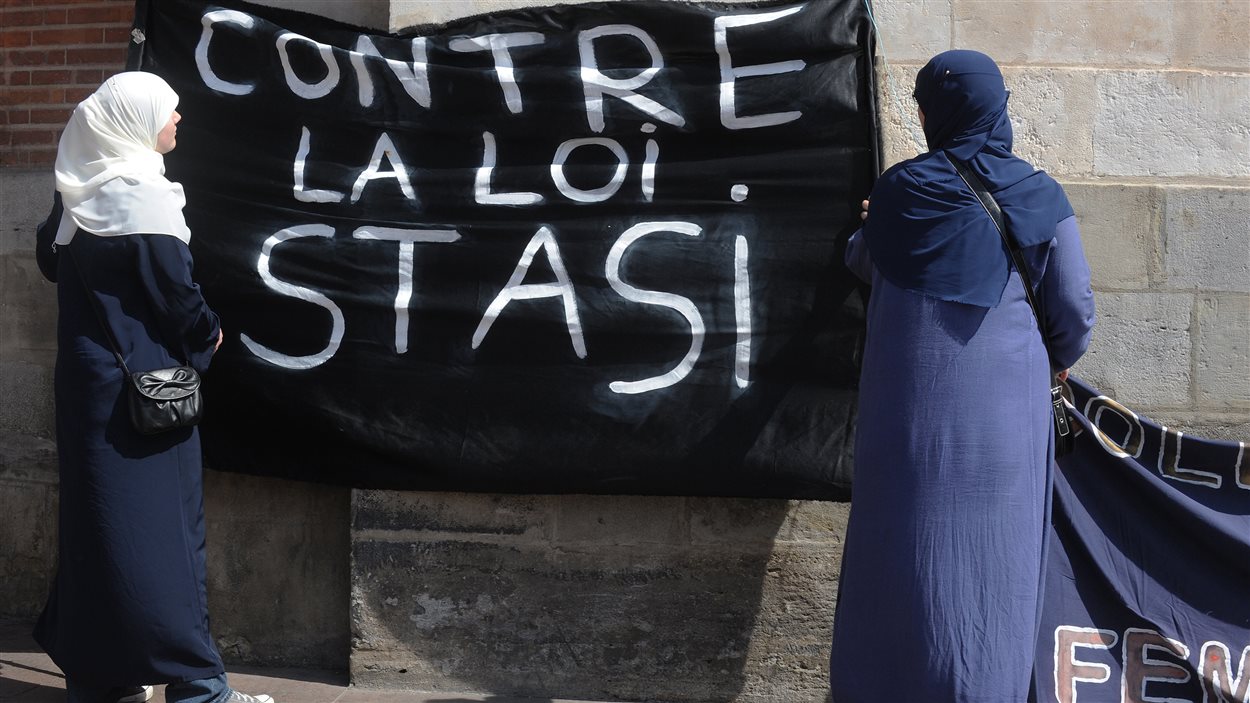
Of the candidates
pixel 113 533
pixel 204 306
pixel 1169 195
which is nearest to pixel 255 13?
pixel 204 306

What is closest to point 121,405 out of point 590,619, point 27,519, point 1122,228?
point 27,519

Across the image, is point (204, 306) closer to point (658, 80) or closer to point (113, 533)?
point (113, 533)

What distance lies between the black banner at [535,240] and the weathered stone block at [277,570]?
0.85 ft

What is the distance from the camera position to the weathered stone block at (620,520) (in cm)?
357

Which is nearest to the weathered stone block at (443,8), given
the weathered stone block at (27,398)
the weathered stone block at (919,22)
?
the weathered stone block at (919,22)

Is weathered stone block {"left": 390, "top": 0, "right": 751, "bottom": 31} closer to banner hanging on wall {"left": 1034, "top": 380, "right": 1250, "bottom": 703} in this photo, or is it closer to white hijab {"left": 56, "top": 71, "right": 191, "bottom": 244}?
white hijab {"left": 56, "top": 71, "right": 191, "bottom": 244}

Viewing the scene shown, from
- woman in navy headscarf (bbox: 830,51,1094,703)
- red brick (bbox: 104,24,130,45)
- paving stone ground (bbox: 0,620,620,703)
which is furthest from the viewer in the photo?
red brick (bbox: 104,24,130,45)

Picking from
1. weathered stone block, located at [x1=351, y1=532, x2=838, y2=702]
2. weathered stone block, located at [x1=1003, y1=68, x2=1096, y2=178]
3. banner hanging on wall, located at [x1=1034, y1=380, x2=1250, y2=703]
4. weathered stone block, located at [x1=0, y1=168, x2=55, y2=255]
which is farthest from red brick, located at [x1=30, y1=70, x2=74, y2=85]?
banner hanging on wall, located at [x1=1034, y1=380, x2=1250, y2=703]

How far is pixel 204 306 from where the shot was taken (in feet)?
10.4

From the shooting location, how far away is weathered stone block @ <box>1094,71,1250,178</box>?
11.5 feet

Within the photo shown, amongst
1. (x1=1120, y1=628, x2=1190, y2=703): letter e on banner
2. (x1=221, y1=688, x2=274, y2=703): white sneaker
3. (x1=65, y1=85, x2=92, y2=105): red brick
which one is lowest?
(x1=221, y1=688, x2=274, y2=703): white sneaker

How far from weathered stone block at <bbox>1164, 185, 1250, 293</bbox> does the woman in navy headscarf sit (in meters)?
1.05

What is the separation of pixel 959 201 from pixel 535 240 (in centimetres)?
142

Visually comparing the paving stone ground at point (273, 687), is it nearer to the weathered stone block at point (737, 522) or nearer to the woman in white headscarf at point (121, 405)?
the woman in white headscarf at point (121, 405)
